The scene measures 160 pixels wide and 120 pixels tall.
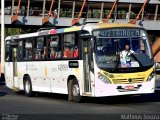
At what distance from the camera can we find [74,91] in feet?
63.5

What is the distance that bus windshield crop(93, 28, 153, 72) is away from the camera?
1788 centimetres

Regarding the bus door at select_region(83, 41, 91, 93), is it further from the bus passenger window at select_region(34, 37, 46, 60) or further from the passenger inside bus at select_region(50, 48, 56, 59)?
Answer: the bus passenger window at select_region(34, 37, 46, 60)

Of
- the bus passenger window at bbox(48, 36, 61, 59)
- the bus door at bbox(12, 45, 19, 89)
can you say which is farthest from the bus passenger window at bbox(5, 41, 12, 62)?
the bus passenger window at bbox(48, 36, 61, 59)

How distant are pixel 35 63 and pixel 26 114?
7802 mm

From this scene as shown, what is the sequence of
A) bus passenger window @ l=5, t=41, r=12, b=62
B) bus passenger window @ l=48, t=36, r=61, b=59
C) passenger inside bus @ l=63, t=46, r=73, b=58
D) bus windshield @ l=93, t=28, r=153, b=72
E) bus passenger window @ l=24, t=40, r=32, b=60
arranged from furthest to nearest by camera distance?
bus passenger window @ l=5, t=41, r=12, b=62
bus passenger window @ l=24, t=40, r=32, b=60
bus passenger window @ l=48, t=36, r=61, b=59
passenger inside bus @ l=63, t=46, r=73, b=58
bus windshield @ l=93, t=28, r=153, b=72

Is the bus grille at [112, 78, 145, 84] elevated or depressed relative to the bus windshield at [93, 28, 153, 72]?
depressed

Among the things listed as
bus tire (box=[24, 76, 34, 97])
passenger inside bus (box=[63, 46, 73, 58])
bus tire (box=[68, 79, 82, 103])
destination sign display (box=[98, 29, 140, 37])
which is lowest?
bus tire (box=[24, 76, 34, 97])

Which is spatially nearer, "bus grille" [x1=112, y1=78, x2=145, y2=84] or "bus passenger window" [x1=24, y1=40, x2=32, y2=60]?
"bus grille" [x1=112, y1=78, x2=145, y2=84]

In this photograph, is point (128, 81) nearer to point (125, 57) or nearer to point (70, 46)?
point (125, 57)

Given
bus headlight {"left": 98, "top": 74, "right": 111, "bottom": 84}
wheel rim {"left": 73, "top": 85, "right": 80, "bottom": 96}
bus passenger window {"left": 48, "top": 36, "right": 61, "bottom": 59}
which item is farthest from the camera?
bus passenger window {"left": 48, "top": 36, "right": 61, "bottom": 59}

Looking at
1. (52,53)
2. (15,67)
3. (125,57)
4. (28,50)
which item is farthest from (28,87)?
(125,57)

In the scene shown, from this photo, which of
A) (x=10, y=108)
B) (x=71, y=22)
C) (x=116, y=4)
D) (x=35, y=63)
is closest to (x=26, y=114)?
(x=10, y=108)

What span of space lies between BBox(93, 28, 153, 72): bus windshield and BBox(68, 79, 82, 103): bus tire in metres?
1.73

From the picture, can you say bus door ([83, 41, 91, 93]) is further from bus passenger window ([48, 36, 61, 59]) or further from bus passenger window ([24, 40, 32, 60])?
bus passenger window ([24, 40, 32, 60])
